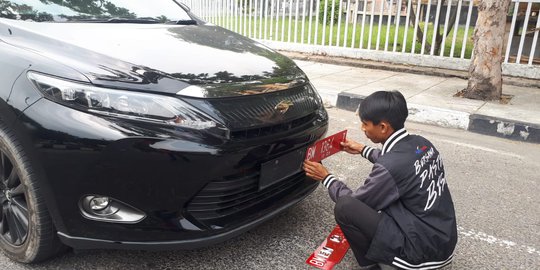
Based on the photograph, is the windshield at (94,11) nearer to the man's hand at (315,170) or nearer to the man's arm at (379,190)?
the man's hand at (315,170)

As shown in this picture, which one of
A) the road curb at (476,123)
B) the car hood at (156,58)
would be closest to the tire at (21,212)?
the car hood at (156,58)

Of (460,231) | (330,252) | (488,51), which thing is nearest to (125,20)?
(330,252)

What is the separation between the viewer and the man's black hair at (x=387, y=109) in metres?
2.17

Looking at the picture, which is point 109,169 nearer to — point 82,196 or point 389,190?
point 82,196

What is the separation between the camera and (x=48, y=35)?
7.91ft

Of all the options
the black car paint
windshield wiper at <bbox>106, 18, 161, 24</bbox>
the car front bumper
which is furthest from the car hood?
the car front bumper

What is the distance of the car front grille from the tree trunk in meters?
4.68

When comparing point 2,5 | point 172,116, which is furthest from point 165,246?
point 2,5

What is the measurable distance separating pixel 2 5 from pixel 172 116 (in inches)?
62.7

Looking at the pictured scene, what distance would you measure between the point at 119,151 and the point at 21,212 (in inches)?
31.7

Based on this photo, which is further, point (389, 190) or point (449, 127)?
point (449, 127)

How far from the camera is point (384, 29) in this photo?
9078 millimetres

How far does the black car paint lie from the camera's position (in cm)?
196

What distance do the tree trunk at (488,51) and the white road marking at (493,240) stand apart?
3635 millimetres
